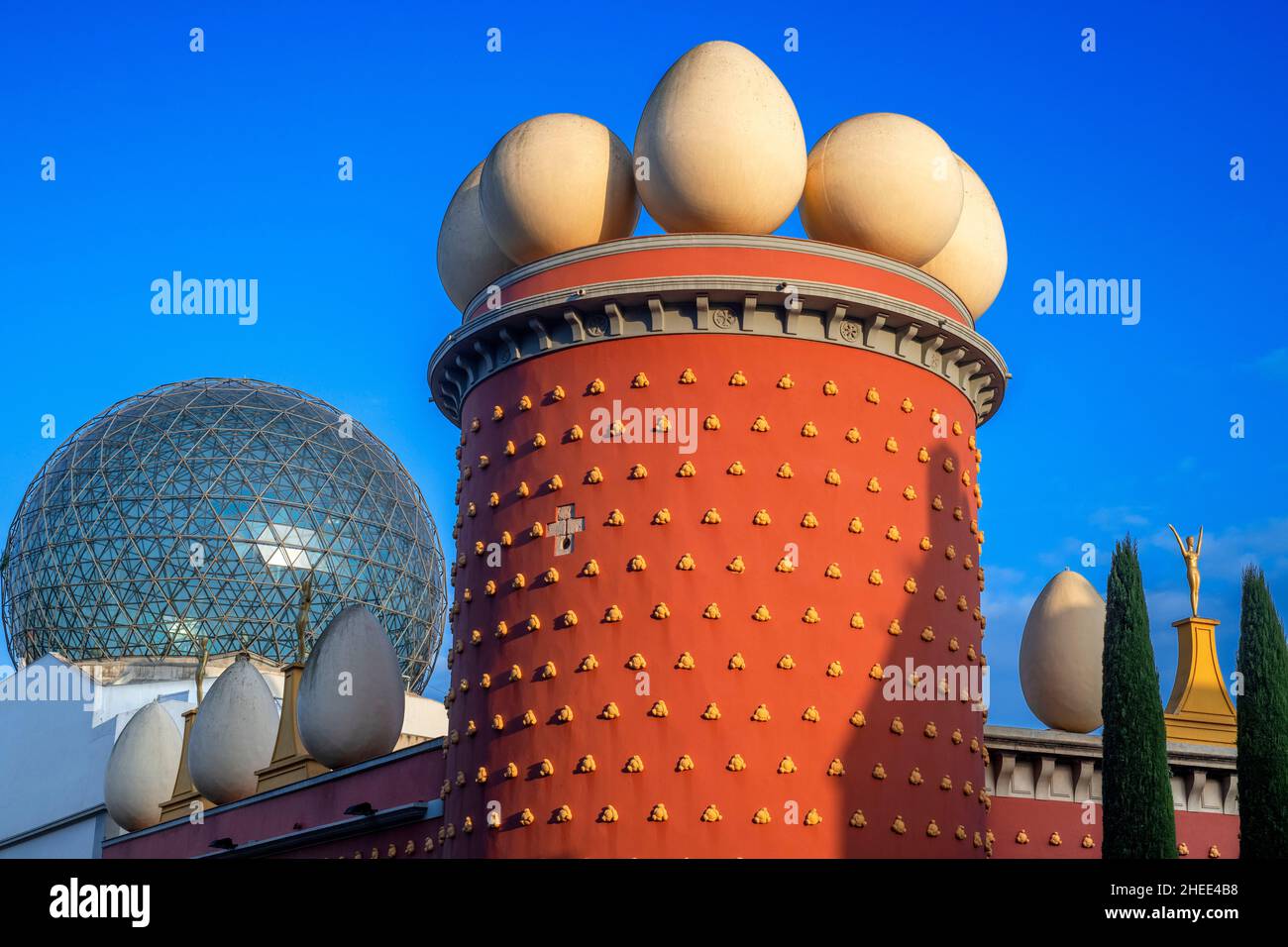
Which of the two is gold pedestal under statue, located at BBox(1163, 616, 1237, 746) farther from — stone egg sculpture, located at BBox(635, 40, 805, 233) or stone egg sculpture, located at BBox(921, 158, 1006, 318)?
stone egg sculpture, located at BBox(635, 40, 805, 233)

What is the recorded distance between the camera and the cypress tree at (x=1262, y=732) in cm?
1652

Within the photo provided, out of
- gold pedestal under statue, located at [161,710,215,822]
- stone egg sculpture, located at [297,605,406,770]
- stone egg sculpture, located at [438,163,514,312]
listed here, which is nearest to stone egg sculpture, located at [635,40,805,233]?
stone egg sculpture, located at [438,163,514,312]

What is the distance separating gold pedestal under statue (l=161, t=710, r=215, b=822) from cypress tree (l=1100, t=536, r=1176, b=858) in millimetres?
17986

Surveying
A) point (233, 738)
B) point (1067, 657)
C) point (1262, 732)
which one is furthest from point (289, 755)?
point (1262, 732)

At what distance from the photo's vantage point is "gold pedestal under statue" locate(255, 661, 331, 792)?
2528cm

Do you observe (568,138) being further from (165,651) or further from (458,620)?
(165,651)

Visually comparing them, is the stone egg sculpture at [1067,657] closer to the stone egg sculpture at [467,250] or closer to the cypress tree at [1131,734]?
the cypress tree at [1131,734]

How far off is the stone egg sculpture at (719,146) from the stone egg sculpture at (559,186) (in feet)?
1.95

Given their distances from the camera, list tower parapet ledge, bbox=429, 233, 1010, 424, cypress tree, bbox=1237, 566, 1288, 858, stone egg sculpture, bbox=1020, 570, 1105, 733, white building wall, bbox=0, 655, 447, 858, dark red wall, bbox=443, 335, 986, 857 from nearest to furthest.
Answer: cypress tree, bbox=1237, 566, 1288, 858
dark red wall, bbox=443, 335, 986, 857
tower parapet ledge, bbox=429, 233, 1010, 424
stone egg sculpture, bbox=1020, 570, 1105, 733
white building wall, bbox=0, 655, 447, 858

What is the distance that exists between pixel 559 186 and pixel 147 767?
1799 cm

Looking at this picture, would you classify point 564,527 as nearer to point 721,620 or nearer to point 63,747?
point 721,620

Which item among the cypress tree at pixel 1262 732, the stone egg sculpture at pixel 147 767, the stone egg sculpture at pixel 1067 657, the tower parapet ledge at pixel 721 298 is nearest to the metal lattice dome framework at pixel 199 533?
the stone egg sculpture at pixel 147 767

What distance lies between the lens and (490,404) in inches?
778

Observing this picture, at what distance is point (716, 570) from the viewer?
17703 millimetres
